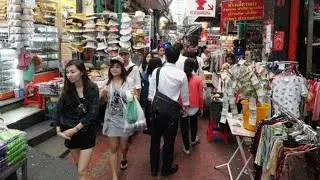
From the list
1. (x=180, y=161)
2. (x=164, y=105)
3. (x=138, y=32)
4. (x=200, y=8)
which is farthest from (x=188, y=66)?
(x=200, y=8)

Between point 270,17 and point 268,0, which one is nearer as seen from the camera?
point 270,17

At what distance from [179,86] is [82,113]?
171 cm

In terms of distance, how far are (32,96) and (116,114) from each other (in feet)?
12.7

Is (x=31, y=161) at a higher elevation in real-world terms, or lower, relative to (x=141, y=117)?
lower

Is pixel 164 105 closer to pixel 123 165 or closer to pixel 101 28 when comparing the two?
pixel 123 165

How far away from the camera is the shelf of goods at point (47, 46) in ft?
28.9

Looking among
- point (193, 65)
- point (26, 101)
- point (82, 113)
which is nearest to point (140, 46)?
point (193, 65)

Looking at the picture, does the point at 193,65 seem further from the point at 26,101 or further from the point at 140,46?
the point at 26,101

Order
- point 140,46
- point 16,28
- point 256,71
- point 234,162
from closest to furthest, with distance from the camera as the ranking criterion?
1. point 256,71
2. point 234,162
3. point 16,28
4. point 140,46

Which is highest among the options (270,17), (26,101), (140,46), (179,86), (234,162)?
(270,17)

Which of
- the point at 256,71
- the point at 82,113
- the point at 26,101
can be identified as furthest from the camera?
the point at 26,101

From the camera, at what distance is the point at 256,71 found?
4684mm

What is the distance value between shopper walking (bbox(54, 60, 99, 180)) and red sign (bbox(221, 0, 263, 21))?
684cm

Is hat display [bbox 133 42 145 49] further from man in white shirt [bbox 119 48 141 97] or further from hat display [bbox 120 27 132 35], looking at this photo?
man in white shirt [bbox 119 48 141 97]
